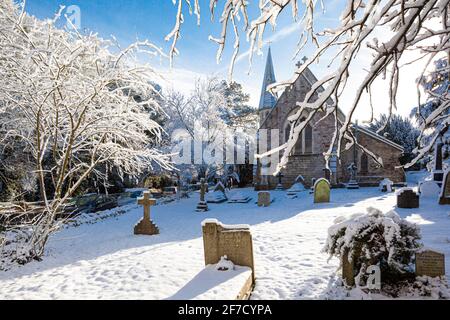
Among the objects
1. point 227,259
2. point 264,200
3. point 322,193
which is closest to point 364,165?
point 322,193

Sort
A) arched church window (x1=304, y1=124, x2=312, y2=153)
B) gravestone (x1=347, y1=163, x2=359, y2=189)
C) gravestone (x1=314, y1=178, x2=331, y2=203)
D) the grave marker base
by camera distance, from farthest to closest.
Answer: arched church window (x1=304, y1=124, x2=312, y2=153) → gravestone (x1=347, y1=163, x2=359, y2=189) → gravestone (x1=314, y1=178, x2=331, y2=203) → the grave marker base

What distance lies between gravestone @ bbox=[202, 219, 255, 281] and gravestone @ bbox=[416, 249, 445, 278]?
8.20 ft

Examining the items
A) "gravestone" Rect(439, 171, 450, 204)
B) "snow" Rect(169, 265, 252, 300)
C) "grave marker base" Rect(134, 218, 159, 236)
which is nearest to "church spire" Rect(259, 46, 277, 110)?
"gravestone" Rect(439, 171, 450, 204)

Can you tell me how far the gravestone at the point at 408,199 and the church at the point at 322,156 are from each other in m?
8.18

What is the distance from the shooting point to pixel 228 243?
5031 millimetres

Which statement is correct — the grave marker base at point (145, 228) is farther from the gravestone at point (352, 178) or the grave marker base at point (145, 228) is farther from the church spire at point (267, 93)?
the church spire at point (267, 93)

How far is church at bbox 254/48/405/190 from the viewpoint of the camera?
20125mm

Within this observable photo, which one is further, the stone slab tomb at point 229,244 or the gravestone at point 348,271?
the stone slab tomb at point 229,244

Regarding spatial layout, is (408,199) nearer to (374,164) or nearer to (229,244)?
(229,244)

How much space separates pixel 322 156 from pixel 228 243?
1797 centimetres

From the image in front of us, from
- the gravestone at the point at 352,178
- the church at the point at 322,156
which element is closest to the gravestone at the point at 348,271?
the church at the point at 322,156

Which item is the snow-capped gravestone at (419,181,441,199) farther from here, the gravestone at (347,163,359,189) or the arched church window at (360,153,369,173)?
the arched church window at (360,153,369,173)

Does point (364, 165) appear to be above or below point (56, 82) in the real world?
below

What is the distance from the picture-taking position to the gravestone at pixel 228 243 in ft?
16.2
